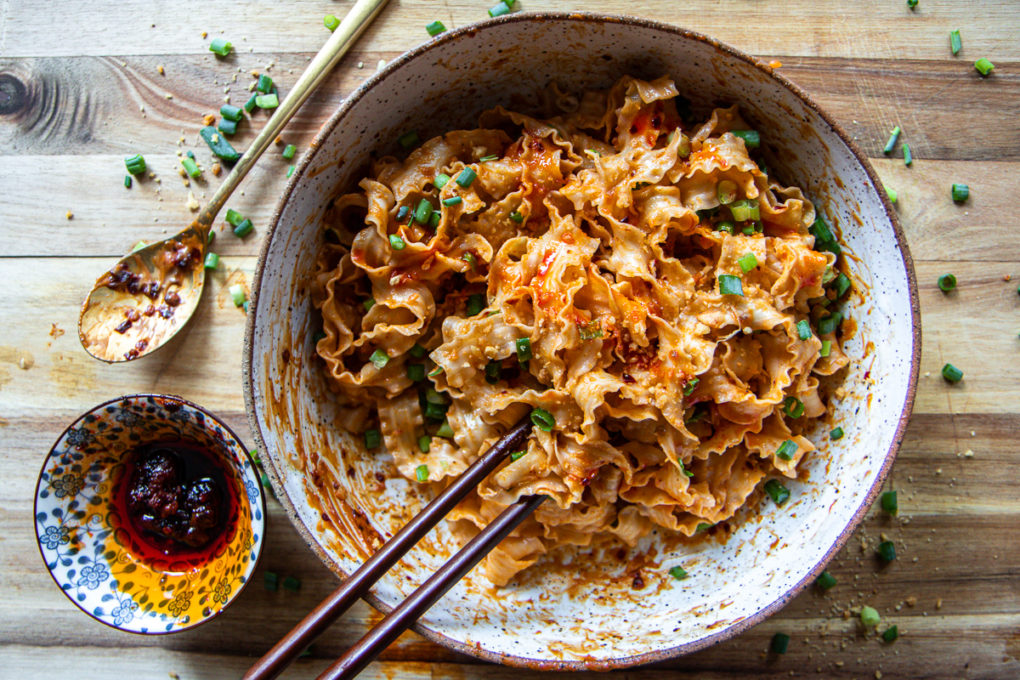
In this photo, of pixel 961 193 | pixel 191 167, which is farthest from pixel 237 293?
pixel 961 193

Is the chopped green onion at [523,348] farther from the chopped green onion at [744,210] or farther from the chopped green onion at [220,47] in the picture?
the chopped green onion at [220,47]

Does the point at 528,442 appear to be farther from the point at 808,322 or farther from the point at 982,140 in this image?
the point at 982,140

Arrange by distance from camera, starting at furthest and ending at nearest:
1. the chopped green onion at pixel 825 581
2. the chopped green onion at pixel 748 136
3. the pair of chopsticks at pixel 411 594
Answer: the chopped green onion at pixel 825 581, the chopped green onion at pixel 748 136, the pair of chopsticks at pixel 411 594

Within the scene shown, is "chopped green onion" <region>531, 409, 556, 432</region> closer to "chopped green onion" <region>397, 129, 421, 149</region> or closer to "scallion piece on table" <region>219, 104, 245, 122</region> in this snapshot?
"chopped green onion" <region>397, 129, 421, 149</region>

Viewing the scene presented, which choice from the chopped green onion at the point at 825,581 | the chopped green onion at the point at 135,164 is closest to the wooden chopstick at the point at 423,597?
the chopped green onion at the point at 825,581

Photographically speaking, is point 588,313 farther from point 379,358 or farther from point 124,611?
point 124,611

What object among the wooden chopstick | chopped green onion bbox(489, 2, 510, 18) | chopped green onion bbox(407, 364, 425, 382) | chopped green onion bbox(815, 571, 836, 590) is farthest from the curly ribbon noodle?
chopped green onion bbox(815, 571, 836, 590)
